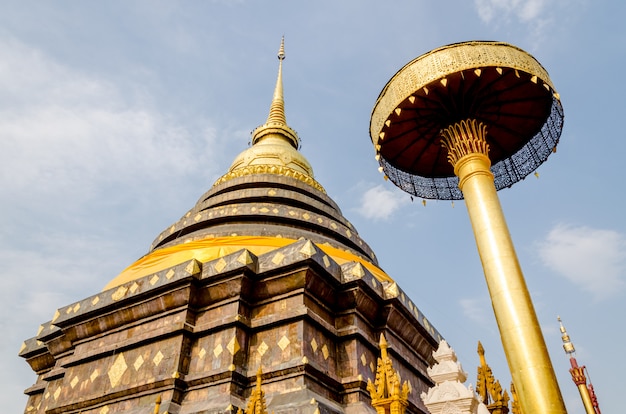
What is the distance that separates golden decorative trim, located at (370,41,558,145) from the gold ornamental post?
0.05 ft

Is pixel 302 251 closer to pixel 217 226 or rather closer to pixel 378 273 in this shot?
pixel 378 273

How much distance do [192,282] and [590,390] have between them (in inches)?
875

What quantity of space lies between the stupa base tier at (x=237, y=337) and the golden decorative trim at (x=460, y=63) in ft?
10.8

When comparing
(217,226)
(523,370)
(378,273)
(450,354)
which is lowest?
(523,370)

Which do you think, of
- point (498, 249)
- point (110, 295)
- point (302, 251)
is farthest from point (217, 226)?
point (498, 249)

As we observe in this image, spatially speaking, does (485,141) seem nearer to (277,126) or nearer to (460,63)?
(460,63)

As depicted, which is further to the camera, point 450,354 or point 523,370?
point 450,354

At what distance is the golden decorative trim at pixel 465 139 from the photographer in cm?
838

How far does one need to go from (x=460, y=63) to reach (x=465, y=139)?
1.26 m

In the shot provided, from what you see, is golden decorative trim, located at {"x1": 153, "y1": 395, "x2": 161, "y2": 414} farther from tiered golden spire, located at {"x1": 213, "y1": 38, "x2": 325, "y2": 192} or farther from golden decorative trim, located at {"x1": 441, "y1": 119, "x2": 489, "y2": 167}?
tiered golden spire, located at {"x1": 213, "y1": 38, "x2": 325, "y2": 192}

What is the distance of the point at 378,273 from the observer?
12289mm

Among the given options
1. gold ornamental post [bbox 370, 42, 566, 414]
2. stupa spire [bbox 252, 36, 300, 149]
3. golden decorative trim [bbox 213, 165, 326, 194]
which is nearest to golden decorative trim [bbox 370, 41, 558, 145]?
gold ornamental post [bbox 370, 42, 566, 414]

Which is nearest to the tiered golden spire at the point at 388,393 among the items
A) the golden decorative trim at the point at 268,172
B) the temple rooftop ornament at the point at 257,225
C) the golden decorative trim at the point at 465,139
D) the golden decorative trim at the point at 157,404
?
the golden decorative trim at the point at 157,404

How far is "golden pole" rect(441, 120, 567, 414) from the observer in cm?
595
